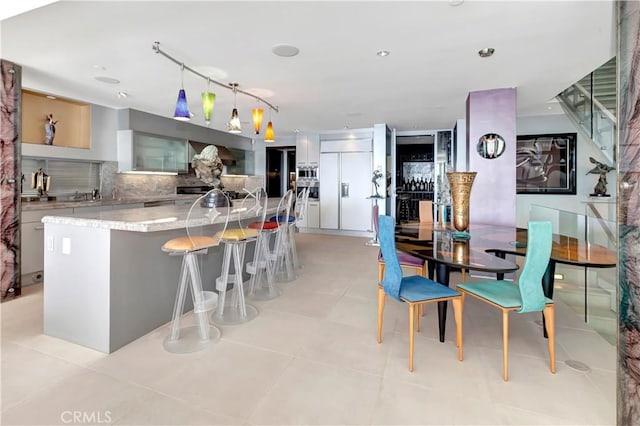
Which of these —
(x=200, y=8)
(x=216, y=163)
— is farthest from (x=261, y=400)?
(x=200, y=8)

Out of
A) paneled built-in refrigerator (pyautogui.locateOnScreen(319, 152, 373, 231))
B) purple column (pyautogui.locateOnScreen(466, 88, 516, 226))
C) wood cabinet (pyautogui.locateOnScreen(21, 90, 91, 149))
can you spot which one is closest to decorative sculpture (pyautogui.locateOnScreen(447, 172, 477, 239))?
purple column (pyautogui.locateOnScreen(466, 88, 516, 226))

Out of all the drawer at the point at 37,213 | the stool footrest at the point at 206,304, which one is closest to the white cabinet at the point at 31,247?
the drawer at the point at 37,213

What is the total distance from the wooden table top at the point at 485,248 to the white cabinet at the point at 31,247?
4.37m

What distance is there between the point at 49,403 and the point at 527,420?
2637 millimetres

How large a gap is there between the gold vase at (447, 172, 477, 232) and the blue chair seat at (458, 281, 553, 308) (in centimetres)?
75

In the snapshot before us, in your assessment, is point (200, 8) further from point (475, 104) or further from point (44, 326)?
point (475, 104)

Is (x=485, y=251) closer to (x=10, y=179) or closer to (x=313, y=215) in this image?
(x=10, y=179)

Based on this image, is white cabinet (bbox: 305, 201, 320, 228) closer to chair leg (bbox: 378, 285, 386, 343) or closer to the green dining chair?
chair leg (bbox: 378, 285, 386, 343)

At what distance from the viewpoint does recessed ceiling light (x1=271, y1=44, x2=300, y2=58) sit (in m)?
2.88

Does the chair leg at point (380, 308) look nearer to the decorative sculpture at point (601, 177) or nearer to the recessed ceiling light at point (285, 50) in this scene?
the recessed ceiling light at point (285, 50)

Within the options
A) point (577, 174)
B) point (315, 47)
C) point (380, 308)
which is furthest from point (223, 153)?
point (577, 174)

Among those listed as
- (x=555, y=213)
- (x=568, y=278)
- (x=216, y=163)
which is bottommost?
(x=568, y=278)

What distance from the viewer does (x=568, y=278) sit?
145 inches
